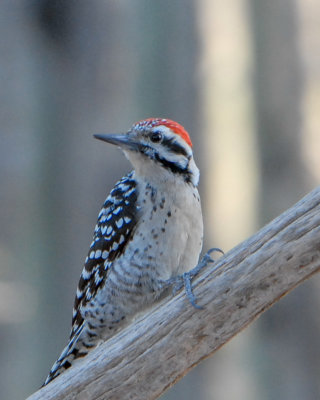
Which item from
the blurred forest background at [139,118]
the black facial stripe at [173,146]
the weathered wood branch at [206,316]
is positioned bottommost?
the weathered wood branch at [206,316]

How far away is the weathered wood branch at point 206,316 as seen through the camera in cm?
244

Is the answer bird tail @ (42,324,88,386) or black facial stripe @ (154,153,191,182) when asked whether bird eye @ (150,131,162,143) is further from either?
bird tail @ (42,324,88,386)

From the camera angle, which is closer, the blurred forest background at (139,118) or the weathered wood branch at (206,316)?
the weathered wood branch at (206,316)

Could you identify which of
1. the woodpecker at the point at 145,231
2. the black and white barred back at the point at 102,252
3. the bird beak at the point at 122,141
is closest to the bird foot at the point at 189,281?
the woodpecker at the point at 145,231

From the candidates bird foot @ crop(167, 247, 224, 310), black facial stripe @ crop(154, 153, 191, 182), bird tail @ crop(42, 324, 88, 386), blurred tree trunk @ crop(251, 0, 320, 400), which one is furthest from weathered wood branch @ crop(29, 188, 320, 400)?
blurred tree trunk @ crop(251, 0, 320, 400)

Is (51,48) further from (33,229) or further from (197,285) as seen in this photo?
(197,285)

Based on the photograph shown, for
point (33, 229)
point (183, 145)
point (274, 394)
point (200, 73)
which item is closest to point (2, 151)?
point (33, 229)

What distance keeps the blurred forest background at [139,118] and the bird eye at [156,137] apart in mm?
1092

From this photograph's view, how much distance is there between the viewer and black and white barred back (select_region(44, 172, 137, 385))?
11.1ft

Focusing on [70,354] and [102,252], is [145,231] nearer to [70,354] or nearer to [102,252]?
[102,252]

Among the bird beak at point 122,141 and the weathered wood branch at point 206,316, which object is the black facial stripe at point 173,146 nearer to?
the bird beak at point 122,141

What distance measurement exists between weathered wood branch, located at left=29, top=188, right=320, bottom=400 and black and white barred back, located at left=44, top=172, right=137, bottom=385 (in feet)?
2.10

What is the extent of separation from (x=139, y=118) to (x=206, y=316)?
209cm

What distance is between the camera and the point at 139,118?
4461 mm
